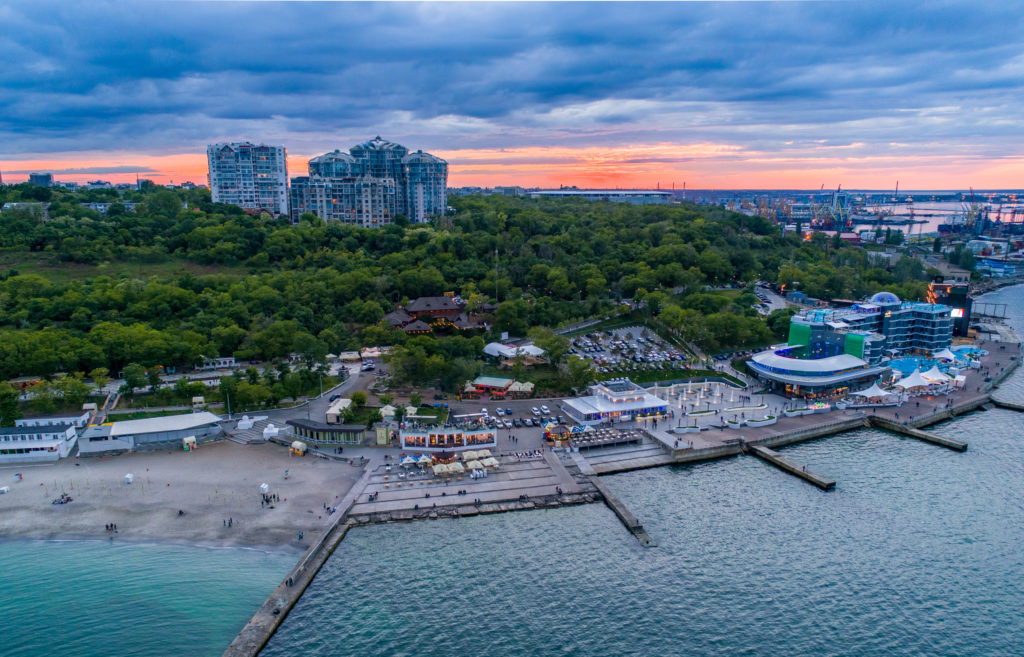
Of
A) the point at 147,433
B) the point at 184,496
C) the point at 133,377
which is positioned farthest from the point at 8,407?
the point at 184,496

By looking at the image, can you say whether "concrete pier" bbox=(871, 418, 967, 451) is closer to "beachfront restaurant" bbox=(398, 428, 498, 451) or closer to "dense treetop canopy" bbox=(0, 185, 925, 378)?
"dense treetop canopy" bbox=(0, 185, 925, 378)

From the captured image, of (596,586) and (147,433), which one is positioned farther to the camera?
(147,433)

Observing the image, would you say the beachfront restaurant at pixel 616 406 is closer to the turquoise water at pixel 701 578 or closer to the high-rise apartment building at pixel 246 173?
the turquoise water at pixel 701 578

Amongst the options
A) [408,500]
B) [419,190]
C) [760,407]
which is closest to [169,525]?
[408,500]

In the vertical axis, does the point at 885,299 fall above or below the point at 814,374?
above

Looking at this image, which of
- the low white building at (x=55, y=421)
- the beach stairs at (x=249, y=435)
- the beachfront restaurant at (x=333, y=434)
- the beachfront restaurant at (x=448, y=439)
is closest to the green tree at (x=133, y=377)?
the low white building at (x=55, y=421)

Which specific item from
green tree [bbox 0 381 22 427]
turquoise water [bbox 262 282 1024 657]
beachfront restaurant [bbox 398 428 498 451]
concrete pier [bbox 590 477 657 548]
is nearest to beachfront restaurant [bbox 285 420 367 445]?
beachfront restaurant [bbox 398 428 498 451]

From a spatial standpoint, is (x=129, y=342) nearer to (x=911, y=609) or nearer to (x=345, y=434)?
(x=345, y=434)

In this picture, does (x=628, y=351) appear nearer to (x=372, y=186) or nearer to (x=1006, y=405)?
(x=1006, y=405)
